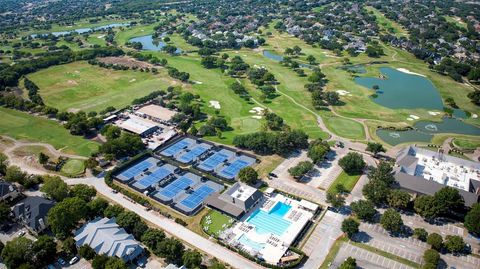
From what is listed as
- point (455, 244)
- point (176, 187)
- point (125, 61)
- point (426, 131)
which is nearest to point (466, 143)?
point (426, 131)

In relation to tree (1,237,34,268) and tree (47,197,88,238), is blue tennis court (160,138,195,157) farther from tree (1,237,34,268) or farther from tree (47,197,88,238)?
tree (1,237,34,268)

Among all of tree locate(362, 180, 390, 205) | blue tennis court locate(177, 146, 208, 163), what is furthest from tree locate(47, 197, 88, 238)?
tree locate(362, 180, 390, 205)

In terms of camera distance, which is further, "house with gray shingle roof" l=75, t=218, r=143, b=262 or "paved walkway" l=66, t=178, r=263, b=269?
"paved walkway" l=66, t=178, r=263, b=269

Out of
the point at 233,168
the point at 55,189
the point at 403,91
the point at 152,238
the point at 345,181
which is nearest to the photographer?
the point at 152,238

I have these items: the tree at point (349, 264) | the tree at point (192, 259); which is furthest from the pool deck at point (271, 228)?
the tree at point (349, 264)

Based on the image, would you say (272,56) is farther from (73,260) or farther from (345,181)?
(73,260)
